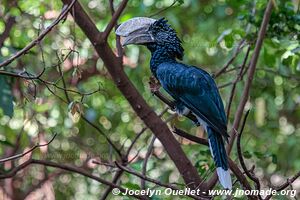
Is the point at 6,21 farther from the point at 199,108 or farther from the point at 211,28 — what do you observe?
the point at 199,108

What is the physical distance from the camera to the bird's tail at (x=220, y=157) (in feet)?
5.16

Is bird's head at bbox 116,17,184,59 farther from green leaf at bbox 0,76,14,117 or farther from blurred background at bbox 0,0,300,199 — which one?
blurred background at bbox 0,0,300,199

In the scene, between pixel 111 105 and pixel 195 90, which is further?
pixel 111 105

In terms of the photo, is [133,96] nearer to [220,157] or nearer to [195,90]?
[195,90]

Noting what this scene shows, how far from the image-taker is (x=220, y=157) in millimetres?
1605

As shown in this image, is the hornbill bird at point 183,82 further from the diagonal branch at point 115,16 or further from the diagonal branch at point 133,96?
the diagonal branch at point 133,96

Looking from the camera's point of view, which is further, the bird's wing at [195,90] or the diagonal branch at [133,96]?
the diagonal branch at [133,96]

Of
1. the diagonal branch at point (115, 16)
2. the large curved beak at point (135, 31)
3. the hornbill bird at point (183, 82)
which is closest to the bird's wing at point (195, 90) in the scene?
the hornbill bird at point (183, 82)

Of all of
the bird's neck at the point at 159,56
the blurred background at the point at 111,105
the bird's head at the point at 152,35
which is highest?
the bird's head at the point at 152,35

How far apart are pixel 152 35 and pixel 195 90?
0.24 meters

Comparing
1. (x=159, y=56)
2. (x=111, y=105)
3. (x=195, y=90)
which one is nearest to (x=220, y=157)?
(x=195, y=90)

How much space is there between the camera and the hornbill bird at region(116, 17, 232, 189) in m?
1.64

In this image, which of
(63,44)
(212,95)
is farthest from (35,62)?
(212,95)

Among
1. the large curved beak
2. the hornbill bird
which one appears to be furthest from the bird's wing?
the large curved beak
